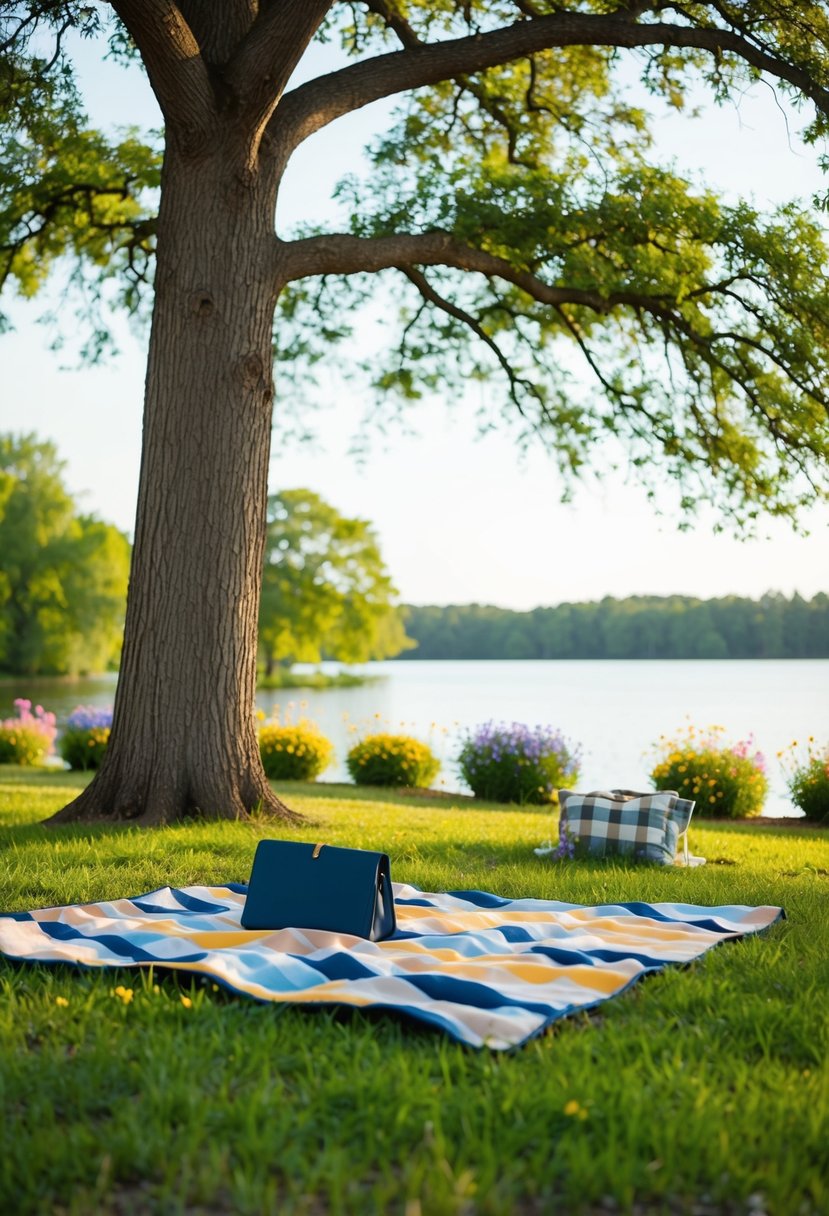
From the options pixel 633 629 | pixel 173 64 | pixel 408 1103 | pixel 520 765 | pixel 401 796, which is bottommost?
pixel 401 796

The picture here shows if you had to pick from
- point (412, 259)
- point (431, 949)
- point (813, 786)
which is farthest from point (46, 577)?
point (431, 949)

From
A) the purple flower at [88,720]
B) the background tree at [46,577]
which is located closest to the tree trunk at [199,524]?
the purple flower at [88,720]

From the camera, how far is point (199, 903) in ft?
15.6

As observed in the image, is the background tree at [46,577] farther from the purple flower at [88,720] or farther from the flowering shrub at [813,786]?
the flowering shrub at [813,786]

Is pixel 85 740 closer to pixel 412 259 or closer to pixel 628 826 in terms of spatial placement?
pixel 412 259

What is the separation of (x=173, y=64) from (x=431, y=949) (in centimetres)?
572

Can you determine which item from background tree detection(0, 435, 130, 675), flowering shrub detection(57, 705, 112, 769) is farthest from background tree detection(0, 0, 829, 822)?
background tree detection(0, 435, 130, 675)

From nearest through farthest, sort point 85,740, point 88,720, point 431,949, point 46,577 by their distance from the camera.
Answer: point 431,949 → point 85,740 → point 88,720 → point 46,577

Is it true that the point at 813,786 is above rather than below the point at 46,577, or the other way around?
below

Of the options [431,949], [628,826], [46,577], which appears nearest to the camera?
[431,949]

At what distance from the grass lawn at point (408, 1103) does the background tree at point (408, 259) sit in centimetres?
390

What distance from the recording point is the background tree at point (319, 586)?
46750 mm

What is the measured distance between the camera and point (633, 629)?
47625 mm

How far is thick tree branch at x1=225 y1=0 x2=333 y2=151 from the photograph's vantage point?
23.5 feet
